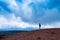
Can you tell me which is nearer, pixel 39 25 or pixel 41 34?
pixel 41 34

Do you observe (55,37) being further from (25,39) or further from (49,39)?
(25,39)

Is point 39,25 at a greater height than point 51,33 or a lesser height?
greater

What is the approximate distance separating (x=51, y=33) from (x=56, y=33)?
32.6 inches

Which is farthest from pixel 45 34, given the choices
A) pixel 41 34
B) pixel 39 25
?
pixel 39 25

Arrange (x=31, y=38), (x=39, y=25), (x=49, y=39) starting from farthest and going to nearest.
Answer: (x=39, y=25) → (x=31, y=38) → (x=49, y=39)

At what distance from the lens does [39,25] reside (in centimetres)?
3900

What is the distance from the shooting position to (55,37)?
21484mm

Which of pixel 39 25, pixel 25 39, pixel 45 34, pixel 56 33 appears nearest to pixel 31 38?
pixel 25 39

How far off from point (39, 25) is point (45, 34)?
1568 centimetres

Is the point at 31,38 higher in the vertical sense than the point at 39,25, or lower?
lower

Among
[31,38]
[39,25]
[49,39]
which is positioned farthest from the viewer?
[39,25]

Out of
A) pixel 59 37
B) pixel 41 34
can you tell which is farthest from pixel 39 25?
pixel 59 37

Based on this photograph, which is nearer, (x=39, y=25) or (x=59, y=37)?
(x=59, y=37)

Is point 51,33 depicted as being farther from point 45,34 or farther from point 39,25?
point 39,25
